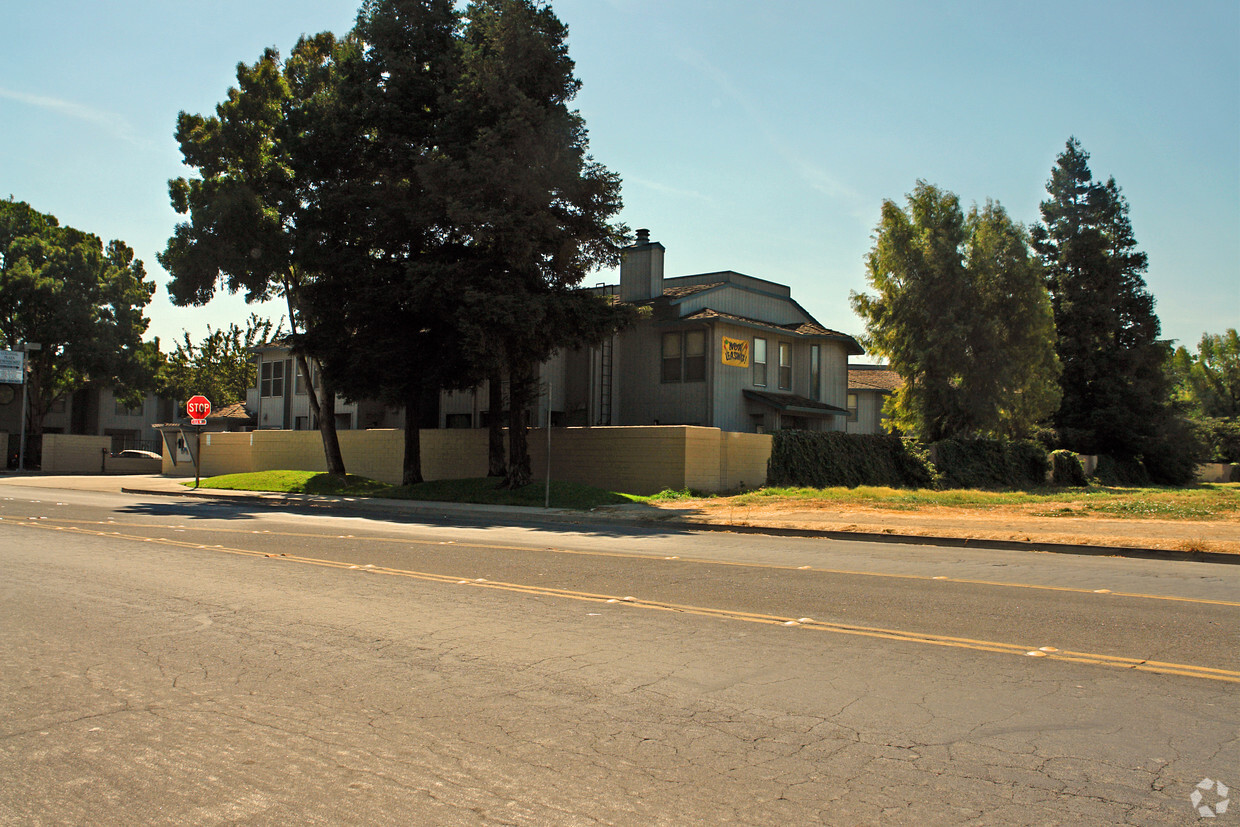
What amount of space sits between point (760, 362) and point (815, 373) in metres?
3.47

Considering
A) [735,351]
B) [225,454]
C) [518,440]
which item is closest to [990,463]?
[735,351]

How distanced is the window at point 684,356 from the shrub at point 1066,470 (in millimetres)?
19845

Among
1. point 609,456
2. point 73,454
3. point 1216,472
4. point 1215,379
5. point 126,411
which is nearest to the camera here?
point 609,456

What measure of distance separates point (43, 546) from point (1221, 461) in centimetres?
7192

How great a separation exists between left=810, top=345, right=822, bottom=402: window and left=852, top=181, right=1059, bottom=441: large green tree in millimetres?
5371

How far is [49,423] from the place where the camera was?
66.1 m

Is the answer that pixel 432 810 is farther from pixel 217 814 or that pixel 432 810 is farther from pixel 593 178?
pixel 593 178

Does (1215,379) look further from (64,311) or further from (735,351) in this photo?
(64,311)

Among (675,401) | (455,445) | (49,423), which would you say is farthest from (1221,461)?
(49,423)

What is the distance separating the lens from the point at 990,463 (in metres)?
37.9

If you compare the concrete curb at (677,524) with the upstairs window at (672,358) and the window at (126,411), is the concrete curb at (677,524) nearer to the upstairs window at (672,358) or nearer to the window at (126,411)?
the upstairs window at (672,358)

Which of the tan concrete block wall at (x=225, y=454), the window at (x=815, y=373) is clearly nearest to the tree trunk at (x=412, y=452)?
the tan concrete block wall at (x=225, y=454)

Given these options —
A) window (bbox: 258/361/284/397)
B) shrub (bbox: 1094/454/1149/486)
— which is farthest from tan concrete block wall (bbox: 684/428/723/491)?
shrub (bbox: 1094/454/1149/486)

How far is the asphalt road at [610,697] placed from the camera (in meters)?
4.01
